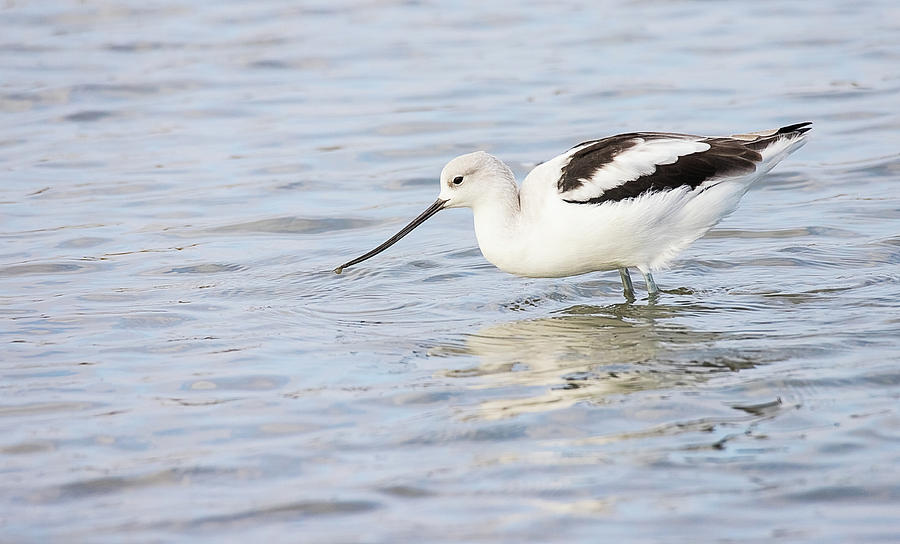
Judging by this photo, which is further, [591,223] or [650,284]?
[650,284]

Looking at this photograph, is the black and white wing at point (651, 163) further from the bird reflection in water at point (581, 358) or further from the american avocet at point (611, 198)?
the bird reflection in water at point (581, 358)

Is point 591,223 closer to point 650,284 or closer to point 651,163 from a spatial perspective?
point 651,163

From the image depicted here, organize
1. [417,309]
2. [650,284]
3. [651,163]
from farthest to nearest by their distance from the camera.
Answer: [650,284] → [417,309] → [651,163]

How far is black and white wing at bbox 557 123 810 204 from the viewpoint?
735 cm

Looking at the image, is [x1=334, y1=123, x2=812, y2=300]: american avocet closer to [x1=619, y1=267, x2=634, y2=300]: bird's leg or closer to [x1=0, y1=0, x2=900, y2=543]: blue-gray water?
[x1=619, y1=267, x2=634, y2=300]: bird's leg

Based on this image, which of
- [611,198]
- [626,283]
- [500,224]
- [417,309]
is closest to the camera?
[611,198]

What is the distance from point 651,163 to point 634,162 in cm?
11

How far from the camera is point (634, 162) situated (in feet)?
24.4

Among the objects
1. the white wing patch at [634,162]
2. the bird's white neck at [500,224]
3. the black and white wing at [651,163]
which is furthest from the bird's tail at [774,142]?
the bird's white neck at [500,224]

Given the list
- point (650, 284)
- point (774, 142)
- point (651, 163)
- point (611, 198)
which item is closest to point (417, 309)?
point (611, 198)

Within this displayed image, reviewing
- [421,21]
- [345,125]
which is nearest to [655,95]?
[345,125]

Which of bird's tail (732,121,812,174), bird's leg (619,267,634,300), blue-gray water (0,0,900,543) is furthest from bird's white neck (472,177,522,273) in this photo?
bird's tail (732,121,812,174)

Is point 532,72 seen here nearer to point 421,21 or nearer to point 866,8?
point 421,21

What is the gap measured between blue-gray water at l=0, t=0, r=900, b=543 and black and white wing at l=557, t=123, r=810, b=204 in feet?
2.41
